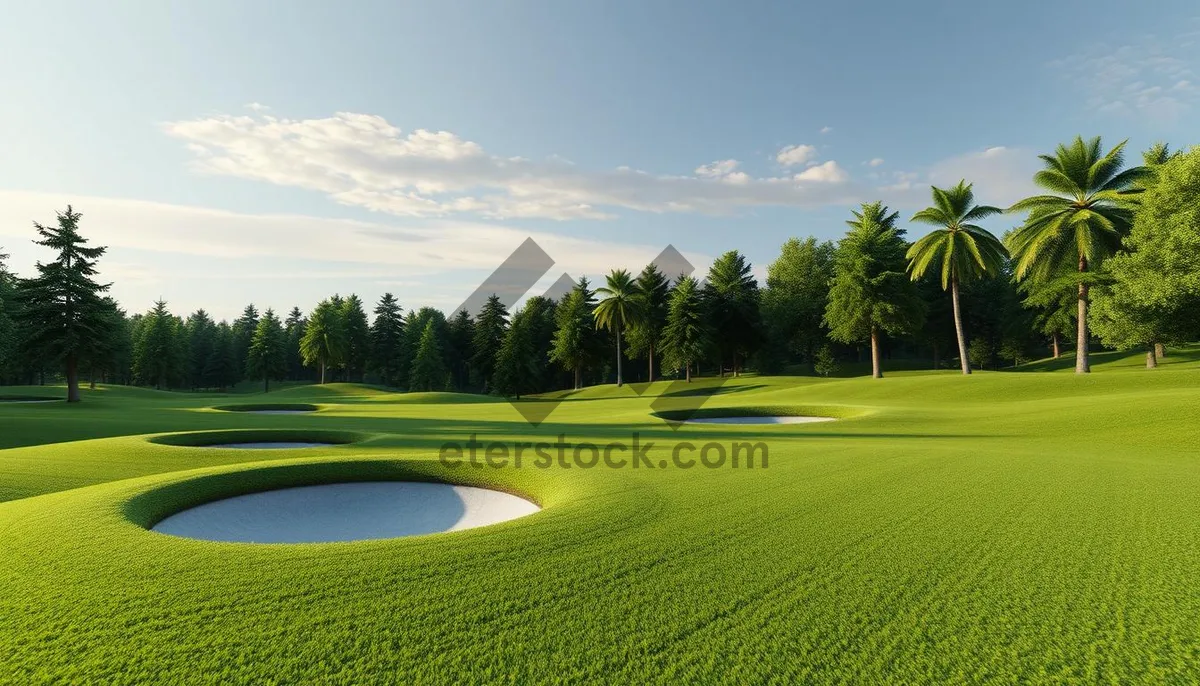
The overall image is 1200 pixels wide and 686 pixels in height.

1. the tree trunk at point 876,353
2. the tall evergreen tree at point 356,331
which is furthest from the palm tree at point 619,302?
the tall evergreen tree at point 356,331

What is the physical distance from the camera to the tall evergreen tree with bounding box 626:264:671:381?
5888cm

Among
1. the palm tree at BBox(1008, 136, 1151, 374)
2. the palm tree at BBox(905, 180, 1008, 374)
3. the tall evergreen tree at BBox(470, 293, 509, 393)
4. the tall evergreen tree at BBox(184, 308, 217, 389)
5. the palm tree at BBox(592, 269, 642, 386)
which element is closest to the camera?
the palm tree at BBox(1008, 136, 1151, 374)

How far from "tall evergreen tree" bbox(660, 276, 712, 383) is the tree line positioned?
16cm

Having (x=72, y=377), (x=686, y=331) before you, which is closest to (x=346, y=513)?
(x=72, y=377)

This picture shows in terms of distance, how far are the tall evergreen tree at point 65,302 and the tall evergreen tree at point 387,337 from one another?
47422 mm

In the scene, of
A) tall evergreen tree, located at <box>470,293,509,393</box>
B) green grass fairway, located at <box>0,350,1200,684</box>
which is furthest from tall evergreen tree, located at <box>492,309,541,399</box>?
green grass fairway, located at <box>0,350,1200,684</box>

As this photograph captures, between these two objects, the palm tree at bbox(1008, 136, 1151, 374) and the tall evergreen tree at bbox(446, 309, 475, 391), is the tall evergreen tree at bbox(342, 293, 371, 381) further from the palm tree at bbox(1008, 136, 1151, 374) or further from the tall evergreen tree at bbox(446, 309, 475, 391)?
the palm tree at bbox(1008, 136, 1151, 374)

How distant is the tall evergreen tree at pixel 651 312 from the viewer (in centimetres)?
5888

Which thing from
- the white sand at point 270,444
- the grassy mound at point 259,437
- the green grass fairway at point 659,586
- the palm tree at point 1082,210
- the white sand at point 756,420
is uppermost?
the palm tree at point 1082,210

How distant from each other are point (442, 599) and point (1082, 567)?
6030 millimetres

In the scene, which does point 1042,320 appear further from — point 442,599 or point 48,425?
point 48,425

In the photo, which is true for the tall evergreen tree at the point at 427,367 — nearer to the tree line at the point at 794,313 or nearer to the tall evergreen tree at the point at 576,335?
the tree line at the point at 794,313

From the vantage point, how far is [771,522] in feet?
22.5

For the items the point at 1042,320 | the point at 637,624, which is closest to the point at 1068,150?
the point at 1042,320
